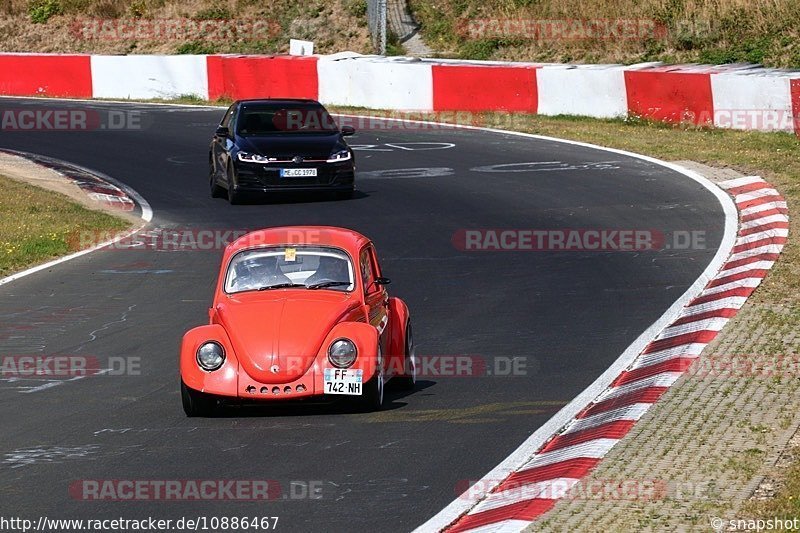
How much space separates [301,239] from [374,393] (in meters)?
1.87

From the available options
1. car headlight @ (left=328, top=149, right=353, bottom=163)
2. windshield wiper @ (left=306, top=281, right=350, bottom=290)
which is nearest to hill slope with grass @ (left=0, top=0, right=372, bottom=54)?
car headlight @ (left=328, top=149, right=353, bottom=163)

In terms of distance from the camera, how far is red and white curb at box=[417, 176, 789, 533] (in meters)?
7.73

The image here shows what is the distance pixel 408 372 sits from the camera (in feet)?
37.3

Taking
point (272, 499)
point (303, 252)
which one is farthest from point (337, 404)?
point (272, 499)

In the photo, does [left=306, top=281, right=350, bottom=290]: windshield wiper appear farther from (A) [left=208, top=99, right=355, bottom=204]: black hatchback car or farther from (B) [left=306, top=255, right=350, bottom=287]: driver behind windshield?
(A) [left=208, top=99, right=355, bottom=204]: black hatchback car

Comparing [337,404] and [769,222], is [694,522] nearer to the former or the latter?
[337,404]

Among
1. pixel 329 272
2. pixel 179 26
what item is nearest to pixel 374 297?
pixel 329 272

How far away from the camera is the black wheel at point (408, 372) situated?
11336 millimetres

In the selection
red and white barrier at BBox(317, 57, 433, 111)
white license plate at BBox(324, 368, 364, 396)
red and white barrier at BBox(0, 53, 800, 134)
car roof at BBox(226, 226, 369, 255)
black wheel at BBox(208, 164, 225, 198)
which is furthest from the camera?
red and white barrier at BBox(317, 57, 433, 111)

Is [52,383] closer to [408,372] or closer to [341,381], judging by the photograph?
[341,381]

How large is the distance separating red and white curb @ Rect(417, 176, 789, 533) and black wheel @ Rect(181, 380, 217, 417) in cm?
252

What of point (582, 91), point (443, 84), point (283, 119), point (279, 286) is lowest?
point (279, 286)

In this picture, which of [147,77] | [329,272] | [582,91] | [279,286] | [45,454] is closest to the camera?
[45,454]

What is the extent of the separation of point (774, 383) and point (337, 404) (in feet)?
10.7
